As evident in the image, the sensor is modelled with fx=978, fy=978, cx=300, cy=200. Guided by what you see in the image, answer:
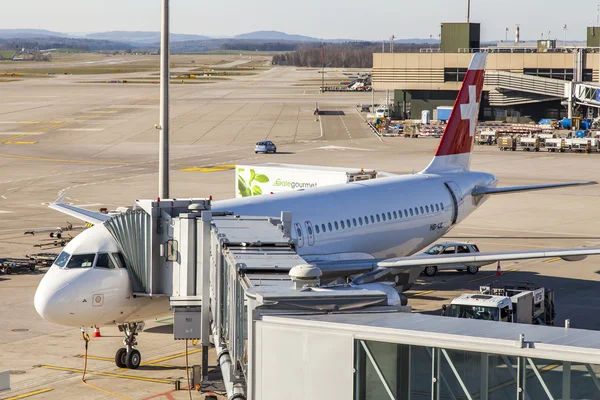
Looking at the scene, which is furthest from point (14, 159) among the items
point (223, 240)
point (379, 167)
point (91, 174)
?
point (223, 240)

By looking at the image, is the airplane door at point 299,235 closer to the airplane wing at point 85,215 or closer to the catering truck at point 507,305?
the catering truck at point 507,305

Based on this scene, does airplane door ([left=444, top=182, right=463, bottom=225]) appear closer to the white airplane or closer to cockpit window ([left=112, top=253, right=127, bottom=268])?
the white airplane

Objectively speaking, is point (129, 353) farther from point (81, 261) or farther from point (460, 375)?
point (460, 375)

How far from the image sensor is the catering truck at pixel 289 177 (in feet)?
176

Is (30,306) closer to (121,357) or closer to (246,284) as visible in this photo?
(121,357)

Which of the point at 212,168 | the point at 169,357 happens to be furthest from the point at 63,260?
the point at 212,168

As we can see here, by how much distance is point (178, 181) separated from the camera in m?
78.4

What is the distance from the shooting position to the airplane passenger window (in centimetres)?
2805

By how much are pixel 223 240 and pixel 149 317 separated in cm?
852

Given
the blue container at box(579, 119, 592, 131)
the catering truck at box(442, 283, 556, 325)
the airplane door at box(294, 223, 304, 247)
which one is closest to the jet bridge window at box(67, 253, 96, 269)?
the airplane door at box(294, 223, 304, 247)

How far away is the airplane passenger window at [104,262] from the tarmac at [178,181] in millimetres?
3466

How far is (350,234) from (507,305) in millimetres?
6608

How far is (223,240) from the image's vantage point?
21672 mm

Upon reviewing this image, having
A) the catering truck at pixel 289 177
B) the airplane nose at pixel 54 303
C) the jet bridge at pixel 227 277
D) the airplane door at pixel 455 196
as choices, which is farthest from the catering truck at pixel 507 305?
the catering truck at pixel 289 177
